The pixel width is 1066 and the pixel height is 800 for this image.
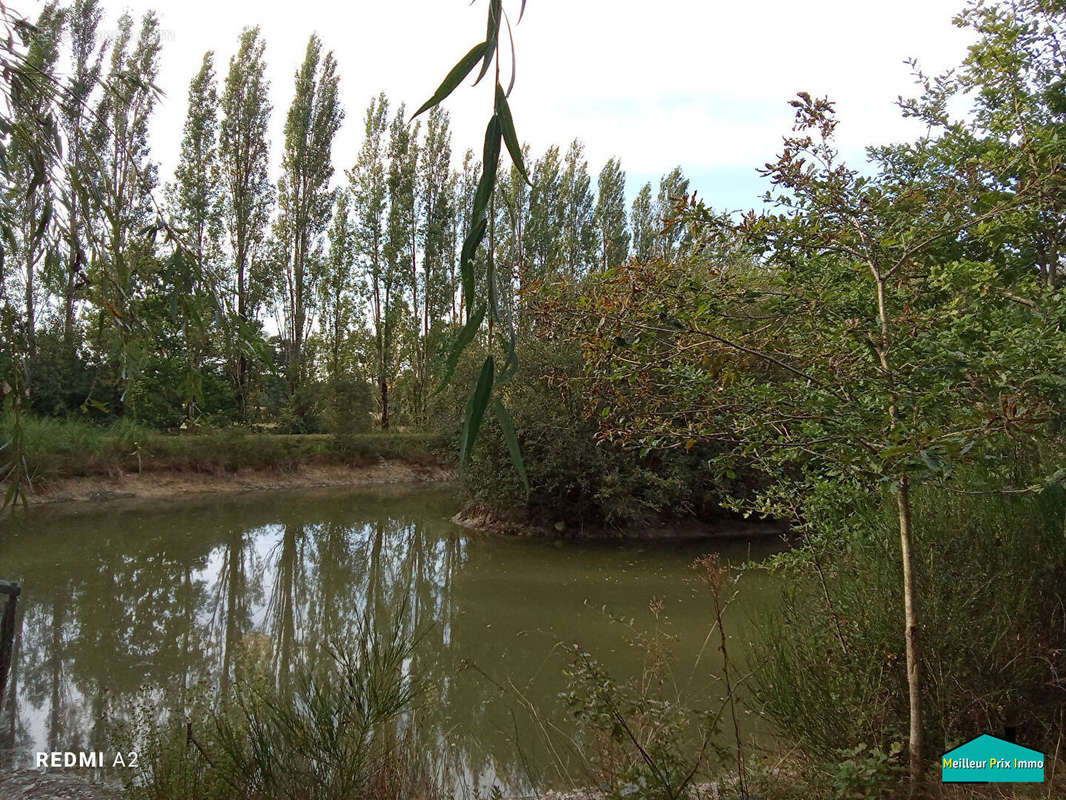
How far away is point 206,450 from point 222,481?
0.81m

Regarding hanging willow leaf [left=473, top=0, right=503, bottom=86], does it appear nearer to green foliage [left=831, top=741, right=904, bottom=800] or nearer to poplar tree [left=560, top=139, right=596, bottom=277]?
green foliage [left=831, top=741, right=904, bottom=800]

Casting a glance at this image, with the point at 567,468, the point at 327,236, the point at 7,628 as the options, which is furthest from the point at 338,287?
the point at 7,628

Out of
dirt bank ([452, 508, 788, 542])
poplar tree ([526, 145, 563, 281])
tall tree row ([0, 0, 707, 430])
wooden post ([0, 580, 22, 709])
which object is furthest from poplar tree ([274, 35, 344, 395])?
wooden post ([0, 580, 22, 709])

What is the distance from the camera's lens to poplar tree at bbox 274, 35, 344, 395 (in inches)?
861

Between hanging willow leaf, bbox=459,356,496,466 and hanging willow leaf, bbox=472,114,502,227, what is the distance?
220 mm

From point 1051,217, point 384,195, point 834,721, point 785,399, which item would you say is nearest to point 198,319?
point 785,399

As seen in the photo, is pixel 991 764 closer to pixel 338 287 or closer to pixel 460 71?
pixel 460 71

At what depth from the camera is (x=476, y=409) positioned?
85cm

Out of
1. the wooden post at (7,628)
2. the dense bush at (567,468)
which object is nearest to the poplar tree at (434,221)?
the dense bush at (567,468)

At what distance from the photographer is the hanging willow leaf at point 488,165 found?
0.91 metres

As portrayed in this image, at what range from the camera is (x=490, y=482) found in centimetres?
1135

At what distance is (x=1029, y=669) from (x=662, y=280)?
2.23 metres

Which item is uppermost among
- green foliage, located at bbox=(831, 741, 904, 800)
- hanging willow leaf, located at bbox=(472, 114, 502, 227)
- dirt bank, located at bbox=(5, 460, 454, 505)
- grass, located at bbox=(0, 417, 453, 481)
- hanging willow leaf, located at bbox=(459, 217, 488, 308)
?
hanging willow leaf, located at bbox=(472, 114, 502, 227)

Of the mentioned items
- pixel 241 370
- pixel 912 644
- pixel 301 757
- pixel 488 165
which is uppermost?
pixel 241 370
